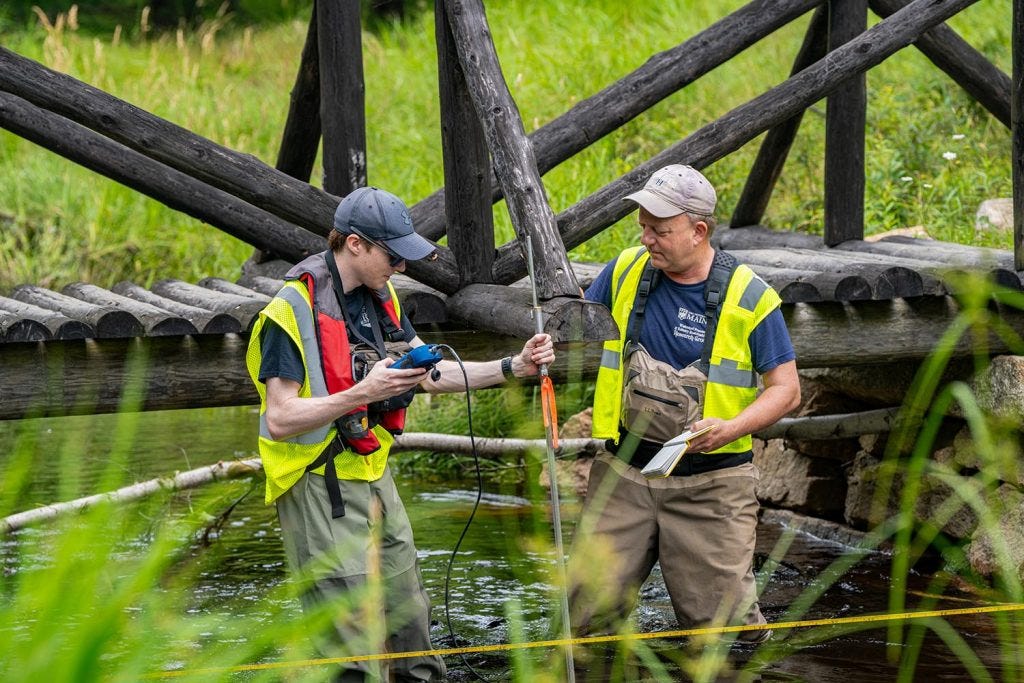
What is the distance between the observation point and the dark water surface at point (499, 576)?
5273mm

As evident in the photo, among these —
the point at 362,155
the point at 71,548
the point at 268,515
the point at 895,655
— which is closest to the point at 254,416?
the point at 268,515

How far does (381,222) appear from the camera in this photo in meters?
4.10

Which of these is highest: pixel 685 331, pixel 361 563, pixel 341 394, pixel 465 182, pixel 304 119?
pixel 304 119

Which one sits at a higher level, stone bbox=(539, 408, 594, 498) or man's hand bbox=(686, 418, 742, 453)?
man's hand bbox=(686, 418, 742, 453)

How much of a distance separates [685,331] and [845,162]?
143 inches

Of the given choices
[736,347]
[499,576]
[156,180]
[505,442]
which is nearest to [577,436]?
[505,442]

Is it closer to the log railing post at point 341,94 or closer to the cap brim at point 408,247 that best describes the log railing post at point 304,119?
the log railing post at point 341,94

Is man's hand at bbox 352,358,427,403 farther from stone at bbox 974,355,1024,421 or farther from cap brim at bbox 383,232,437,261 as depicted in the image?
stone at bbox 974,355,1024,421

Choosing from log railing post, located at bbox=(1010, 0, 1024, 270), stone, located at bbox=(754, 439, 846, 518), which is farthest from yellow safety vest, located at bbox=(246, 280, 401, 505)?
stone, located at bbox=(754, 439, 846, 518)

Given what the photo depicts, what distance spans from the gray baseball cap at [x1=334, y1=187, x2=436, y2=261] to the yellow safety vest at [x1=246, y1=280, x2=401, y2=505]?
9.4 inches

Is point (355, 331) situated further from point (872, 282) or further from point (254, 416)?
point (254, 416)

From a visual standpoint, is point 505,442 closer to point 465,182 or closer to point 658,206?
point 465,182

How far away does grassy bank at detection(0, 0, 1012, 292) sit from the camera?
37.5ft

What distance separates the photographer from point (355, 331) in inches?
166
